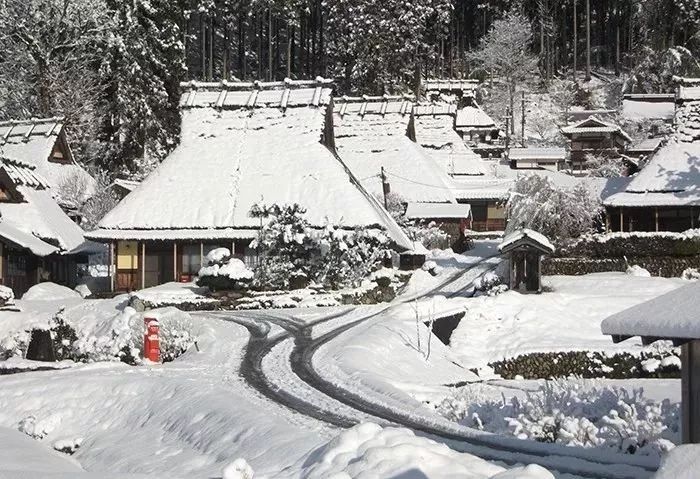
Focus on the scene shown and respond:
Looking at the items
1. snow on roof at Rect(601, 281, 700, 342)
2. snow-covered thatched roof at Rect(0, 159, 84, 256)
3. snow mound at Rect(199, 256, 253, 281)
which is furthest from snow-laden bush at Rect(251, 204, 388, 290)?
snow on roof at Rect(601, 281, 700, 342)

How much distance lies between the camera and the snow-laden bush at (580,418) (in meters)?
14.1

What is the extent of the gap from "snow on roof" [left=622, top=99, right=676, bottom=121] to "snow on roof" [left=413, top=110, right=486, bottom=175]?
61.0 ft

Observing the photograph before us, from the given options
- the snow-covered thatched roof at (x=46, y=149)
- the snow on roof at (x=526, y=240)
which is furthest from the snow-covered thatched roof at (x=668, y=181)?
the snow-covered thatched roof at (x=46, y=149)

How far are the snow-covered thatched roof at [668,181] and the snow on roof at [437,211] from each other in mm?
12514

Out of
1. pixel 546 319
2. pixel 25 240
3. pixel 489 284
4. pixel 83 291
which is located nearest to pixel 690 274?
pixel 489 284

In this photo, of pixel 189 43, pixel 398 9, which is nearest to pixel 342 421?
pixel 398 9

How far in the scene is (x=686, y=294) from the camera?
10.8 m

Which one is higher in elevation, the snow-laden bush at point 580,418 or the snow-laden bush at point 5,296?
the snow-laden bush at point 5,296

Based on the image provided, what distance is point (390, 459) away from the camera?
1060cm

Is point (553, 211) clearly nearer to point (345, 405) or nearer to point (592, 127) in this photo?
point (345, 405)

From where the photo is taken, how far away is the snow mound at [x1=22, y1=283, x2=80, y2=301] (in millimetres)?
38281

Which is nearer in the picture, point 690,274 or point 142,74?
point 690,274

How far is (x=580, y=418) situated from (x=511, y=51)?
268 ft

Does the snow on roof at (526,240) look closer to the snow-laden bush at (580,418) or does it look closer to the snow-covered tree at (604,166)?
the snow-laden bush at (580,418)
